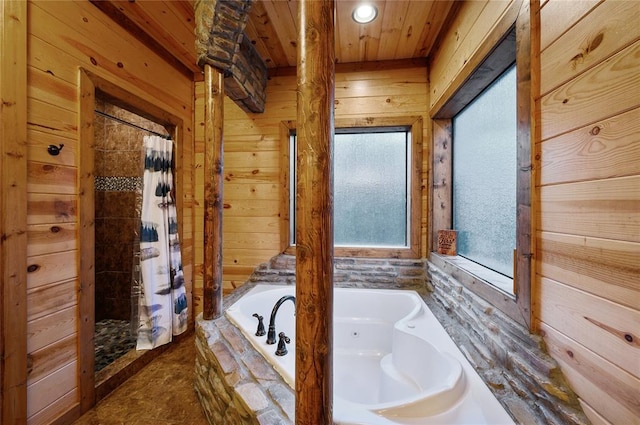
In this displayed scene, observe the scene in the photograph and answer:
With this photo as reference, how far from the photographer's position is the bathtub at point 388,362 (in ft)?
2.80

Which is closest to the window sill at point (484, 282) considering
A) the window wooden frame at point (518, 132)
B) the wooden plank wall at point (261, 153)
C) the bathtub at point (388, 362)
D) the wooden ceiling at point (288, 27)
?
the window wooden frame at point (518, 132)

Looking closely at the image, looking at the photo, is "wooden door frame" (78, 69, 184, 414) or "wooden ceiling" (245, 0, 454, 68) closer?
"wooden door frame" (78, 69, 184, 414)

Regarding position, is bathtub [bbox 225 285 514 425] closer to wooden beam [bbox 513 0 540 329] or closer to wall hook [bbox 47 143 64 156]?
wooden beam [bbox 513 0 540 329]

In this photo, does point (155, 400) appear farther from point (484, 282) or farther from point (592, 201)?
point (592, 201)

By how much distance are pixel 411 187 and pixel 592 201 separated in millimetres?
1527

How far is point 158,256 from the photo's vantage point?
79.1 inches

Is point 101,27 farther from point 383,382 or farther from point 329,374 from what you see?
point 383,382

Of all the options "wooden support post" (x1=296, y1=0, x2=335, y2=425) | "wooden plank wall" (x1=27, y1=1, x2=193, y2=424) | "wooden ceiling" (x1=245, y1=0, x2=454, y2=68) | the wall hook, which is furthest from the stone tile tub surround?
"wooden ceiling" (x1=245, y1=0, x2=454, y2=68)

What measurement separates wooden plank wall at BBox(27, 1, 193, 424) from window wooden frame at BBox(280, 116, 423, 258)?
1.38 metres

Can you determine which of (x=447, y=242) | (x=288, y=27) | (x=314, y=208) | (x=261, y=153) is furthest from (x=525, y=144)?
(x=261, y=153)

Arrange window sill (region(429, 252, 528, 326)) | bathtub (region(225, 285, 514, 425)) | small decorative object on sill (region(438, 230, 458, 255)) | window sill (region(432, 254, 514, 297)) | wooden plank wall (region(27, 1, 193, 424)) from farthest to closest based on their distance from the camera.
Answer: small decorative object on sill (region(438, 230, 458, 255))
wooden plank wall (region(27, 1, 193, 424))
window sill (region(432, 254, 514, 297))
window sill (region(429, 252, 528, 326))
bathtub (region(225, 285, 514, 425))

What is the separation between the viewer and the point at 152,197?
2.01 meters

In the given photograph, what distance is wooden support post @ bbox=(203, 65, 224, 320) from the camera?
5.30 feet

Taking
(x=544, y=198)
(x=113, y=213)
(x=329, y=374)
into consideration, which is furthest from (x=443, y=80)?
(x=113, y=213)
